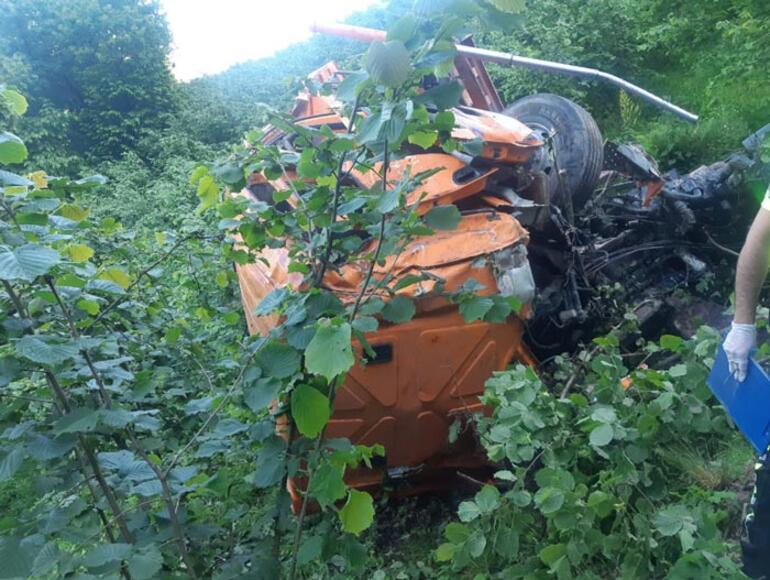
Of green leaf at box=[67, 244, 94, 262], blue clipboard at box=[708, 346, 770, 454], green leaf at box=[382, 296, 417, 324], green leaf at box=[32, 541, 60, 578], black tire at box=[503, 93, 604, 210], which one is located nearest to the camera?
green leaf at box=[32, 541, 60, 578]

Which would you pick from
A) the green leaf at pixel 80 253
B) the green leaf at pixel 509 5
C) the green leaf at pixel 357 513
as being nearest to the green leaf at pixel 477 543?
the green leaf at pixel 357 513

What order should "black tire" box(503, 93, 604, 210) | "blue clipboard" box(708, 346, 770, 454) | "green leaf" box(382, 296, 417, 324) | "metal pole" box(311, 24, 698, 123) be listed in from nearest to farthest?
"green leaf" box(382, 296, 417, 324) → "blue clipboard" box(708, 346, 770, 454) → "black tire" box(503, 93, 604, 210) → "metal pole" box(311, 24, 698, 123)

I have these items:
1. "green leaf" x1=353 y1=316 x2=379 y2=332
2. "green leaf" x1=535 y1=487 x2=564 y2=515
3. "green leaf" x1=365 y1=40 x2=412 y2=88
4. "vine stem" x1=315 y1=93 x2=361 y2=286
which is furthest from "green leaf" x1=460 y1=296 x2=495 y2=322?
"green leaf" x1=535 y1=487 x2=564 y2=515

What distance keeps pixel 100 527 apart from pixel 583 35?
9185mm

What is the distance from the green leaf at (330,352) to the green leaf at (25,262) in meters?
0.54

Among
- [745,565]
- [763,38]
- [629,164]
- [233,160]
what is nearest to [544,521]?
[745,565]

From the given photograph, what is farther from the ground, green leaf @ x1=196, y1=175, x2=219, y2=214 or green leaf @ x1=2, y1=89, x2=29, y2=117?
green leaf @ x1=2, y1=89, x2=29, y2=117

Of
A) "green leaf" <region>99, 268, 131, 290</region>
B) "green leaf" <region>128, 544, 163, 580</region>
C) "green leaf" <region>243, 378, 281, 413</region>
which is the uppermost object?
"green leaf" <region>99, 268, 131, 290</region>

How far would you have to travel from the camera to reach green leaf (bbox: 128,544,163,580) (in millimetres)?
1450

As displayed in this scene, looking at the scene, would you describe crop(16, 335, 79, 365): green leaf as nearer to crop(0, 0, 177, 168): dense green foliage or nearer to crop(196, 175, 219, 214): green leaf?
crop(196, 175, 219, 214): green leaf

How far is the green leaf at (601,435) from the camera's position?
224cm

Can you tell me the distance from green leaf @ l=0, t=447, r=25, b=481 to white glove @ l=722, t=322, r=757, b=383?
1.98 meters

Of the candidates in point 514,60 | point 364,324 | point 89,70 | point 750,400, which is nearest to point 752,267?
point 750,400

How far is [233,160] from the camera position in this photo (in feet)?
6.26
